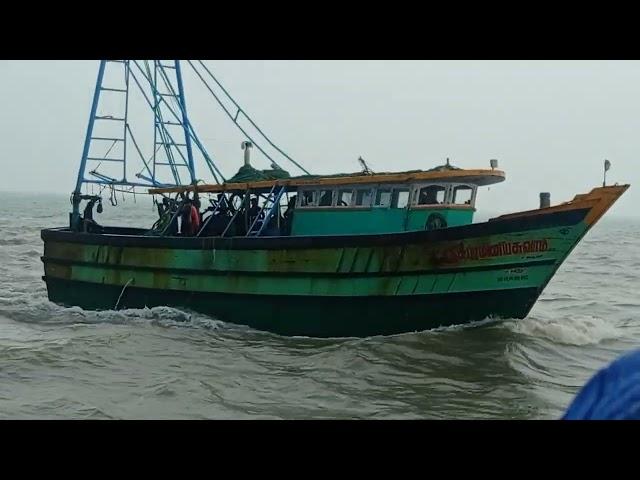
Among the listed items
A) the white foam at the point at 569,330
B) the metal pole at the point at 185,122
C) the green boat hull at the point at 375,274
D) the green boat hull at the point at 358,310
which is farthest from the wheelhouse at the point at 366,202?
the metal pole at the point at 185,122

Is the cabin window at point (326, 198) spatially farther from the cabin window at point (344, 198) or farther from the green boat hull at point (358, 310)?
the green boat hull at point (358, 310)

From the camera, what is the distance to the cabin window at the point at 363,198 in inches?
424

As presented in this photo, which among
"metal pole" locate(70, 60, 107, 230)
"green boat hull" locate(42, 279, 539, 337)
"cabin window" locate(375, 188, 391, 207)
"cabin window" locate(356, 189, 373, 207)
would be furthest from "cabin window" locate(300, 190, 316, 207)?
"metal pole" locate(70, 60, 107, 230)

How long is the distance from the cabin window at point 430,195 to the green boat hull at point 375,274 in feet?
3.27

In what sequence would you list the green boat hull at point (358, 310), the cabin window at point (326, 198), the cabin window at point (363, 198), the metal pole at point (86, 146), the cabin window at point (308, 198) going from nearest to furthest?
1. the green boat hull at point (358, 310)
2. the cabin window at point (363, 198)
3. the cabin window at point (326, 198)
4. the cabin window at point (308, 198)
5. the metal pole at point (86, 146)

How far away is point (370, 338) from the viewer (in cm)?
997

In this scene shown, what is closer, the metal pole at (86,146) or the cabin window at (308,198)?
the cabin window at (308,198)

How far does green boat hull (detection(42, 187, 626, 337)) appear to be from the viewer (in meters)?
9.35

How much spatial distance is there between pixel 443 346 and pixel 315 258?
7.45ft

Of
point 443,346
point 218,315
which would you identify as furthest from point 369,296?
point 218,315

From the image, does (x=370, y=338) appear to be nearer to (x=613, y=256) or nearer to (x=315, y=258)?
(x=315, y=258)

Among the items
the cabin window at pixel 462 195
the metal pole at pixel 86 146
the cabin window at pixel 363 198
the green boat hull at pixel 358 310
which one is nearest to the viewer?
the green boat hull at pixel 358 310

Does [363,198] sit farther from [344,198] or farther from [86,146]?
[86,146]
